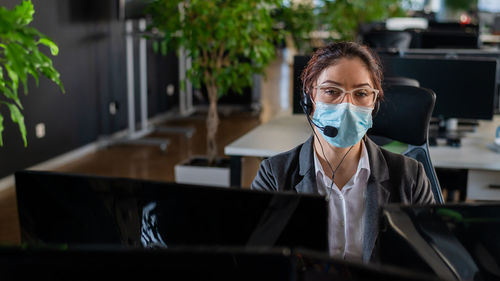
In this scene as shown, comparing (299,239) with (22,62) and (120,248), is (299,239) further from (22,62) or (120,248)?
(22,62)

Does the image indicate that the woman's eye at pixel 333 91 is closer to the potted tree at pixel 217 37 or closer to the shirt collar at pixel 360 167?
the shirt collar at pixel 360 167

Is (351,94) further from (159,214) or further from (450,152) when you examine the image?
(450,152)

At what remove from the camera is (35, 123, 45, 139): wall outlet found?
193 inches

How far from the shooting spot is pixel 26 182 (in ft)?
3.51

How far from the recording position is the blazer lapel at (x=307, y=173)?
1.71 metres

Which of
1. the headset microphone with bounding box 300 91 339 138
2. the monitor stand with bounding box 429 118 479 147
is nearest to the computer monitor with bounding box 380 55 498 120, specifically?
the monitor stand with bounding box 429 118 479 147

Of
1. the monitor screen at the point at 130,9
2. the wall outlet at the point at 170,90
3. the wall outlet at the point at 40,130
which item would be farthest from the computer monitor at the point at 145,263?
the wall outlet at the point at 170,90

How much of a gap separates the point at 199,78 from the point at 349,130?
2.77m

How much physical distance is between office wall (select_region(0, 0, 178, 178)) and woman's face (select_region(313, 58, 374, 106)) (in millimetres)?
3192

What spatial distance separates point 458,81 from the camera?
10.8 feet

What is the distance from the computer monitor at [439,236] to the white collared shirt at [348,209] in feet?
1.70

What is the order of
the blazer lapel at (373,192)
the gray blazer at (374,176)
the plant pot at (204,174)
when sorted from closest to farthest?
the blazer lapel at (373,192) → the gray blazer at (374,176) → the plant pot at (204,174)

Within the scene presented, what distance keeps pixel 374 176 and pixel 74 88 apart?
13.8 feet

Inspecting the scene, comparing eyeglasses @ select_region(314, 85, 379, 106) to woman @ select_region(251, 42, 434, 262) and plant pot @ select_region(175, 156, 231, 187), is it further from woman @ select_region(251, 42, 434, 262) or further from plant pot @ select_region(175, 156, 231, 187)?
plant pot @ select_region(175, 156, 231, 187)
